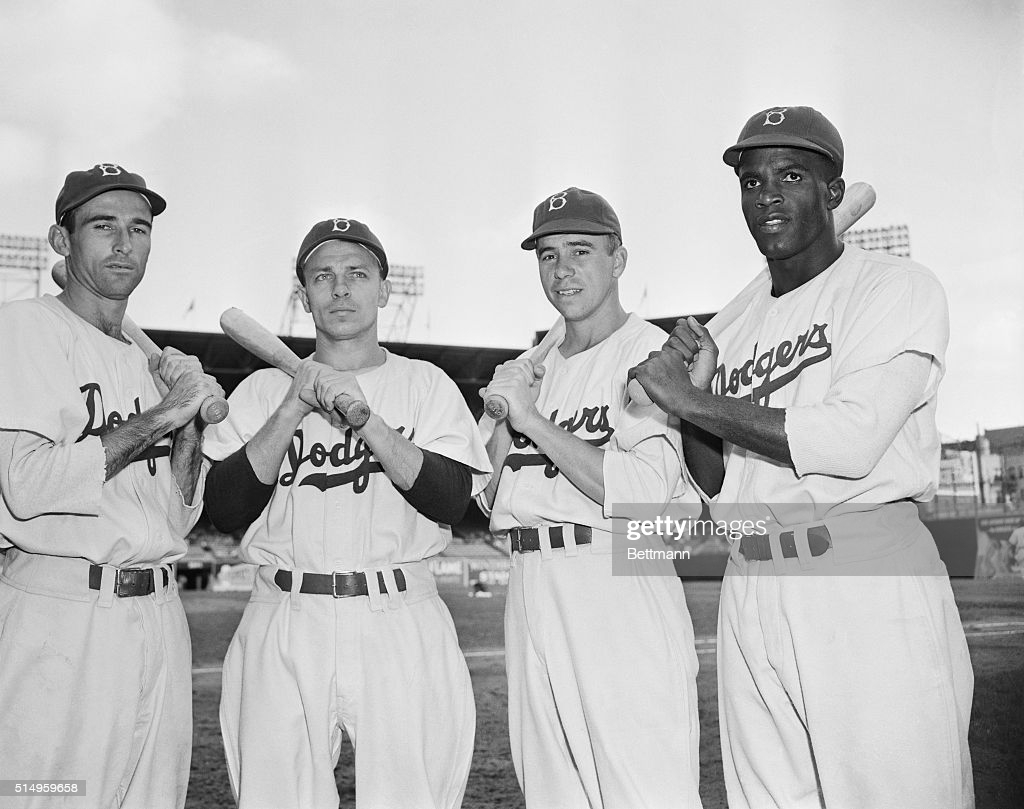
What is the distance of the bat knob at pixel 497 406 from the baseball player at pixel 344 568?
0.38ft

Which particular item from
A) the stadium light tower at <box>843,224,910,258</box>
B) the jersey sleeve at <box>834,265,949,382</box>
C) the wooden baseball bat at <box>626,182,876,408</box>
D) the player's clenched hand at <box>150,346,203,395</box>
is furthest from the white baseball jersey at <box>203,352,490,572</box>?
the stadium light tower at <box>843,224,910,258</box>

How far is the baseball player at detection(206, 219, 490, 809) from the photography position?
2.23 metres

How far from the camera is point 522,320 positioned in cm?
562

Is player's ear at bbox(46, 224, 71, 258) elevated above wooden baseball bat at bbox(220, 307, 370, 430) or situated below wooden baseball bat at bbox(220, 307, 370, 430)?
above

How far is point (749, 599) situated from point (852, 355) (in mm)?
552

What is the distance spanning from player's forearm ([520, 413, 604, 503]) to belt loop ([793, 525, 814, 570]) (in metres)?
0.49

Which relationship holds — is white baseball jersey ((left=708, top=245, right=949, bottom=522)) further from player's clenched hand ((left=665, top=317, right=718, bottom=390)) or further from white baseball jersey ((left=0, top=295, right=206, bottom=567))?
white baseball jersey ((left=0, top=295, right=206, bottom=567))

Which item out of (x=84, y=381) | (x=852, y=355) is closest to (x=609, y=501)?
(x=852, y=355)

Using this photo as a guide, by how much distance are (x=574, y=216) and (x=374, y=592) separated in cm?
110

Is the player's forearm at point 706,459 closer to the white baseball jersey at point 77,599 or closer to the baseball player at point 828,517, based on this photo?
the baseball player at point 828,517

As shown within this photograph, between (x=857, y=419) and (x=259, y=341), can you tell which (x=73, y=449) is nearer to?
(x=259, y=341)

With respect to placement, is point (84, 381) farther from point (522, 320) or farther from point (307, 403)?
point (522, 320)

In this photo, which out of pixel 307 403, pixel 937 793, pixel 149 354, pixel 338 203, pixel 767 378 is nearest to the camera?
pixel 937 793

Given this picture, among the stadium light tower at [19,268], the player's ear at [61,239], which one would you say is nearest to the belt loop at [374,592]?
the player's ear at [61,239]
